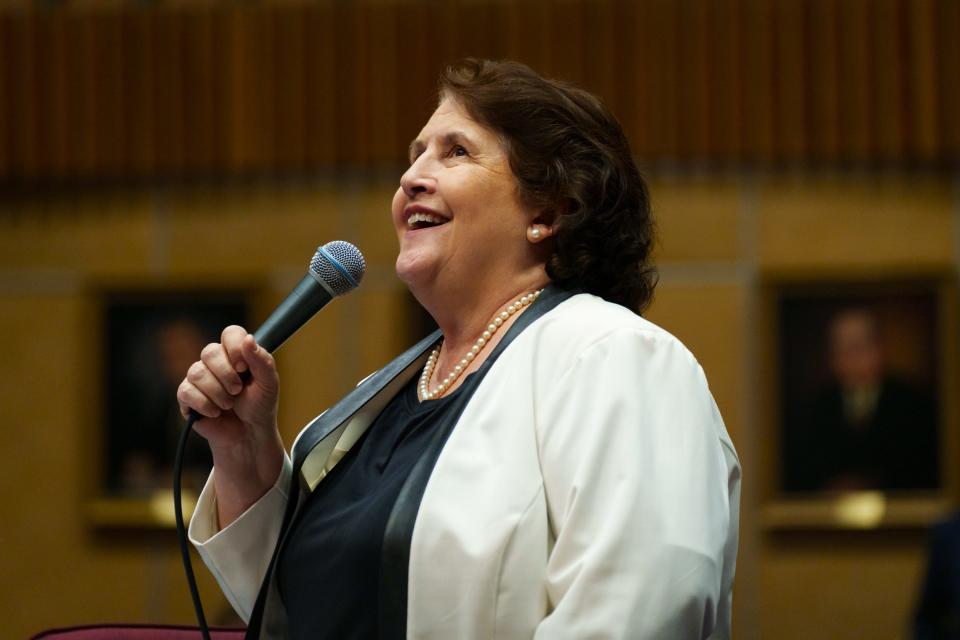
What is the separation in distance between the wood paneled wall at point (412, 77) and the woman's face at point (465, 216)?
373cm

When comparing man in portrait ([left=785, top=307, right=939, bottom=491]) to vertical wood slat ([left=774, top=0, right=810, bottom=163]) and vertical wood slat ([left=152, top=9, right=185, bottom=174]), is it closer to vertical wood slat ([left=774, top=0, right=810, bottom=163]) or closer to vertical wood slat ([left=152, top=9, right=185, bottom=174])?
vertical wood slat ([left=774, top=0, right=810, bottom=163])

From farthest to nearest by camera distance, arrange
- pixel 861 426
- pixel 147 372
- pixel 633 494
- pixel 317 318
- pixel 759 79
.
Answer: pixel 147 372
pixel 317 318
pixel 759 79
pixel 861 426
pixel 633 494

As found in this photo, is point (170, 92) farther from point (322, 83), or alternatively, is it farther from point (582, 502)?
point (582, 502)

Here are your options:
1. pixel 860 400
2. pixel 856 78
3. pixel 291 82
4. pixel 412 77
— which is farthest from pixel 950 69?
pixel 291 82

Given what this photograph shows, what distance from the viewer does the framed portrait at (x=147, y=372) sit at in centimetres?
579

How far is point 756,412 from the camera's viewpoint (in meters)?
5.46

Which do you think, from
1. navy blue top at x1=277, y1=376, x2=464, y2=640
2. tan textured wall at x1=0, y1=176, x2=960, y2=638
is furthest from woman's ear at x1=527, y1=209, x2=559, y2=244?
tan textured wall at x1=0, y1=176, x2=960, y2=638

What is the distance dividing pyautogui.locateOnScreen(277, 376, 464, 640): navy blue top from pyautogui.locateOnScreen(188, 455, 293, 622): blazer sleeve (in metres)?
0.12

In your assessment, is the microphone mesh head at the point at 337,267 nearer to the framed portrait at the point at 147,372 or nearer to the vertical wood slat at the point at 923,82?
the framed portrait at the point at 147,372

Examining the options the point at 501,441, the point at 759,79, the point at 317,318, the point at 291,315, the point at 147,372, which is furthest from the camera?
the point at 147,372

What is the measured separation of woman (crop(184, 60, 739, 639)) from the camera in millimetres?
1558

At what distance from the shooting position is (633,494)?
1.54 metres

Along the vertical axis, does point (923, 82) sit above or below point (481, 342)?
above

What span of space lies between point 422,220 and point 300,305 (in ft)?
0.78
